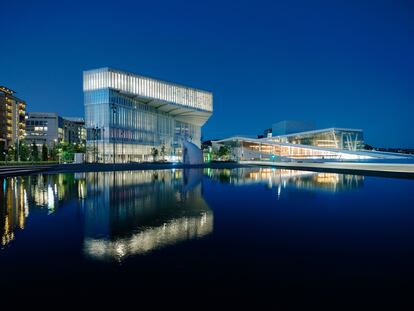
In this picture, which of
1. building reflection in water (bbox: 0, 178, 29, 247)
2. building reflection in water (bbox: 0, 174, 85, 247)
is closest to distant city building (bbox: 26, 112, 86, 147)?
building reflection in water (bbox: 0, 174, 85, 247)

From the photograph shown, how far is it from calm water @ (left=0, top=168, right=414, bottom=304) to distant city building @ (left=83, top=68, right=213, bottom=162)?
5009 centimetres

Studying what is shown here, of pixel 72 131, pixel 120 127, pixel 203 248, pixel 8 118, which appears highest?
pixel 8 118

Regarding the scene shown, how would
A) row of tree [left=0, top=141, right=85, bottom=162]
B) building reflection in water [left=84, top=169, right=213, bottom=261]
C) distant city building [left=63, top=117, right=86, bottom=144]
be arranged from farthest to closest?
distant city building [left=63, top=117, right=86, bottom=144] → row of tree [left=0, top=141, right=85, bottom=162] → building reflection in water [left=84, top=169, right=213, bottom=261]

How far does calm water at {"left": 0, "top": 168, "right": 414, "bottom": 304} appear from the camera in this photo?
5.32 m

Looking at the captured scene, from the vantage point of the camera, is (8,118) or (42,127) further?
(42,127)

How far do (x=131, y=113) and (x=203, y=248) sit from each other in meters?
75.3

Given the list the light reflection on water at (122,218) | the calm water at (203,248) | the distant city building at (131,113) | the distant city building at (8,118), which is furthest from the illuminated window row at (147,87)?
the calm water at (203,248)

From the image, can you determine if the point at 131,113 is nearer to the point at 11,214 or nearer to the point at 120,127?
the point at 120,127

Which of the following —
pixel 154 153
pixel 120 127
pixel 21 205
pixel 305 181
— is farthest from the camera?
pixel 154 153

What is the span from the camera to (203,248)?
7234mm

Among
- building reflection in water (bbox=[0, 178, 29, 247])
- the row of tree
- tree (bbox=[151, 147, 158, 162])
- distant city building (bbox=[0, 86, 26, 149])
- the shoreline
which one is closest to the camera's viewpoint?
building reflection in water (bbox=[0, 178, 29, 247])

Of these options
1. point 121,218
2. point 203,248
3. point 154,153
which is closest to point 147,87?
point 154,153

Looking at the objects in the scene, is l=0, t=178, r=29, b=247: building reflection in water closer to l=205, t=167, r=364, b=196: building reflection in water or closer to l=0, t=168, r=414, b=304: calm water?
l=0, t=168, r=414, b=304: calm water

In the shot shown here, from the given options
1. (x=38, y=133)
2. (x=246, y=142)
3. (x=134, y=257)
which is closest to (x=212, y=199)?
(x=134, y=257)
